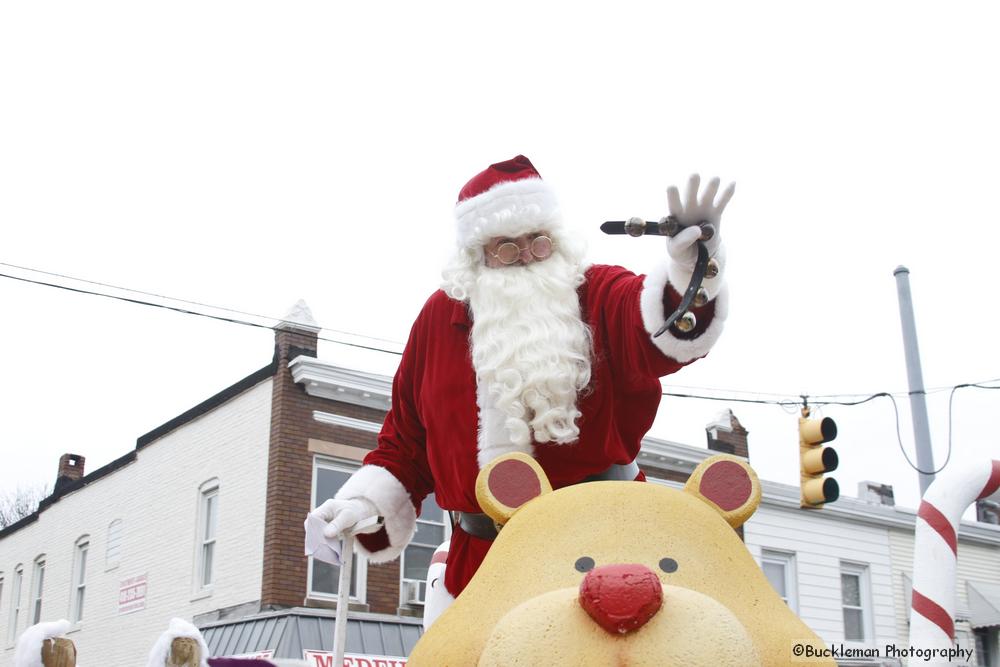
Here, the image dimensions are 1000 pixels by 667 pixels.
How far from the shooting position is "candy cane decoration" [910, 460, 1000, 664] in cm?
298

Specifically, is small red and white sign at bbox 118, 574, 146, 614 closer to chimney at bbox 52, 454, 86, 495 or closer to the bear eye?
chimney at bbox 52, 454, 86, 495

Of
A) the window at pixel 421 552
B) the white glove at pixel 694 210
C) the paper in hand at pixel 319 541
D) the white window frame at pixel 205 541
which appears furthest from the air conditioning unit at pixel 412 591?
the white glove at pixel 694 210

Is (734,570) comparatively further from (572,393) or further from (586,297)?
(586,297)

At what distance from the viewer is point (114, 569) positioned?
16844 millimetres

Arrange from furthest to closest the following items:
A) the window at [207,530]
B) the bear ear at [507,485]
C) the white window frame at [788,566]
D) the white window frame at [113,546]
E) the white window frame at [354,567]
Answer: the white window frame at [788,566] < the white window frame at [113,546] < the window at [207,530] < the white window frame at [354,567] < the bear ear at [507,485]

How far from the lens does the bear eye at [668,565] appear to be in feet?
7.08

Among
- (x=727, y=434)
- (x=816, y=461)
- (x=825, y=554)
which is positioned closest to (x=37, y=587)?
(x=727, y=434)

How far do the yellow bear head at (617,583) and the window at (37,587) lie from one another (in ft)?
63.8

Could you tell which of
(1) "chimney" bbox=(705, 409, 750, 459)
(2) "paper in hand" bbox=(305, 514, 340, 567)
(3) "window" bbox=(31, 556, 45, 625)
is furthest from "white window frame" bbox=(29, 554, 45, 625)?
(2) "paper in hand" bbox=(305, 514, 340, 567)

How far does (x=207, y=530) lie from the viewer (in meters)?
14.6

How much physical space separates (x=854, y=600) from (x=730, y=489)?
1739cm

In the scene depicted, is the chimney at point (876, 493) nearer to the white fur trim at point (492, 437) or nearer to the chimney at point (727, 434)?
the chimney at point (727, 434)

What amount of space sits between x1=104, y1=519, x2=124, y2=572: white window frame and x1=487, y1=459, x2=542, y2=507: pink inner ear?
15.7 m

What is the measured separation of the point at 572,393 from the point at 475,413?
277 millimetres
